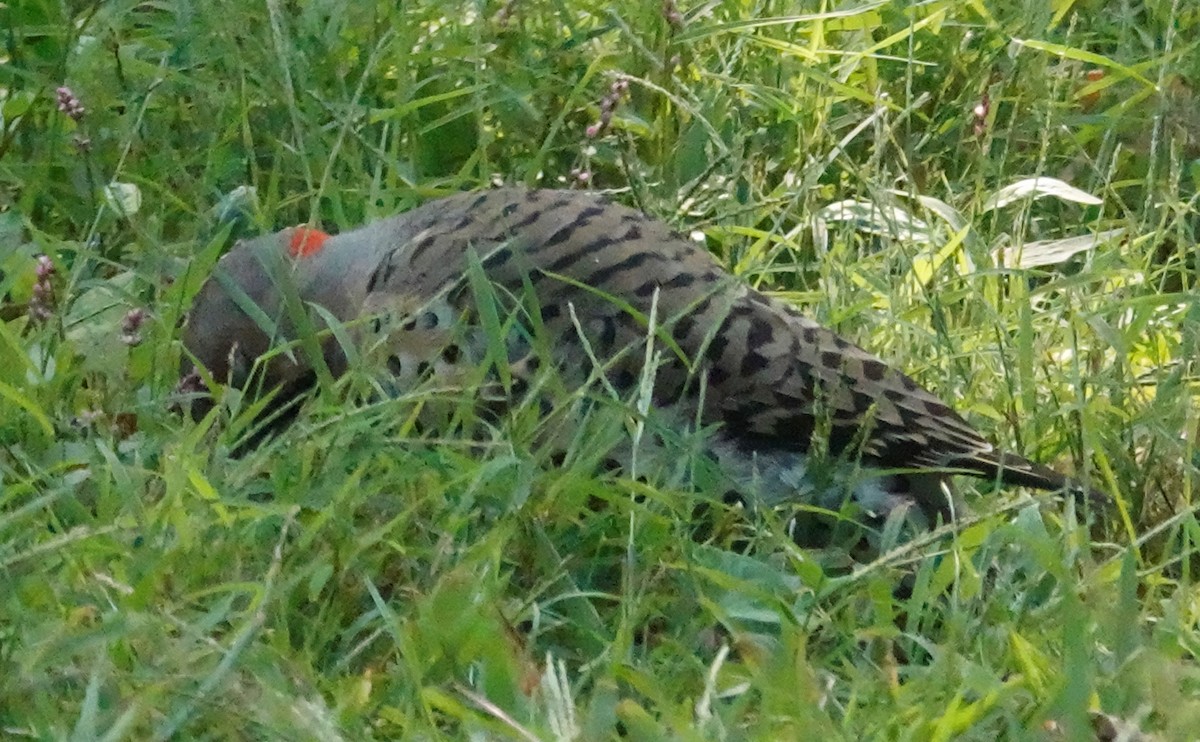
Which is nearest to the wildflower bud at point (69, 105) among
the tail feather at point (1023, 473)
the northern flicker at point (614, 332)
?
the northern flicker at point (614, 332)

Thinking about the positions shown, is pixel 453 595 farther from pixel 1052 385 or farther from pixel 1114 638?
pixel 1052 385

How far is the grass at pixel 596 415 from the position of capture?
7.47ft

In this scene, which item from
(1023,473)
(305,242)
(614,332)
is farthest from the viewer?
(305,242)

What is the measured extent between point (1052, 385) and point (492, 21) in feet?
5.37

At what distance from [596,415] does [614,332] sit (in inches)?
16.7

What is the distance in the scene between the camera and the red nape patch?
353 cm

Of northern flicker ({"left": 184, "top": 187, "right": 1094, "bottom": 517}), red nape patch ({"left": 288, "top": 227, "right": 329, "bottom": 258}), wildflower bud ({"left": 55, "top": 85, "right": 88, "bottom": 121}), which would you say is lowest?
northern flicker ({"left": 184, "top": 187, "right": 1094, "bottom": 517})

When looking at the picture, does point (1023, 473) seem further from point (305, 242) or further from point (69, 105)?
point (69, 105)

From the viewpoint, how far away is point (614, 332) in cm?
337

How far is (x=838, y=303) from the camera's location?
383 cm

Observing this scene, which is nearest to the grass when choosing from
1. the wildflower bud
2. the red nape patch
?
the wildflower bud

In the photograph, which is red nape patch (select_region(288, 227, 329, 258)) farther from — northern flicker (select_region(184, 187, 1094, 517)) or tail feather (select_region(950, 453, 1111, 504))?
tail feather (select_region(950, 453, 1111, 504))

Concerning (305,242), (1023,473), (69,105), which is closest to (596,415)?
(1023,473)

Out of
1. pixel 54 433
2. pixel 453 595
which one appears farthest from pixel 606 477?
pixel 54 433
